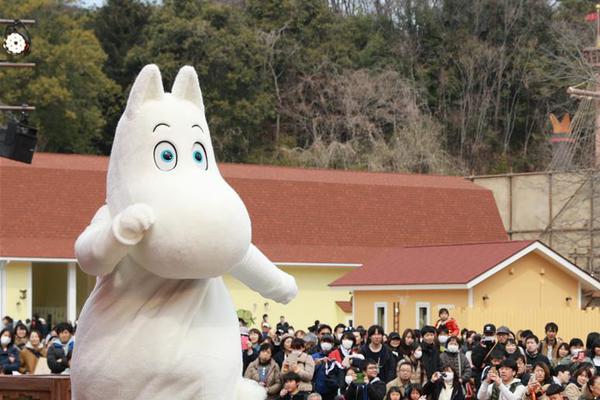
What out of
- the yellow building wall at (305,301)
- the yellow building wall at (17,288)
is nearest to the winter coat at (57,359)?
the yellow building wall at (17,288)

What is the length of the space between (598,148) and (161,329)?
1068 inches

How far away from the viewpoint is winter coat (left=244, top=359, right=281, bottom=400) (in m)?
15.2

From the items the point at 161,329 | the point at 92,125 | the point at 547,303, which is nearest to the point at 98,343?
the point at 161,329

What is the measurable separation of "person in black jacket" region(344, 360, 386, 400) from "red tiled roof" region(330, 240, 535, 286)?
12.1 m

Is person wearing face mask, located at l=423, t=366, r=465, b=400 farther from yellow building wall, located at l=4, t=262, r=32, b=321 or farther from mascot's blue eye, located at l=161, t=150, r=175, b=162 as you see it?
yellow building wall, located at l=4, t=262, r=32, b=321

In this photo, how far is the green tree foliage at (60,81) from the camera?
1826 inches

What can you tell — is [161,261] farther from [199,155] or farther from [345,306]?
[345,306]

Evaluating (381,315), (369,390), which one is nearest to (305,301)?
(381,315)

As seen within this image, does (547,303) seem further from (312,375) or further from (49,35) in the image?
(49,35)

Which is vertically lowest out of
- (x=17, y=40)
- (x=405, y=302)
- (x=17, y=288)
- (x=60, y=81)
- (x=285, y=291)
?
(x=285, y=291)

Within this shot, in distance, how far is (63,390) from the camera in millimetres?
9977

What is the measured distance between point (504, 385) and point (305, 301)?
20.9 m

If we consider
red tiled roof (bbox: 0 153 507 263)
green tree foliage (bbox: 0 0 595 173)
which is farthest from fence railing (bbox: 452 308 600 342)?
green tree foliage (bbox: 0 0 595 173)

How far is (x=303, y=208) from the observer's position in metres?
37.0
